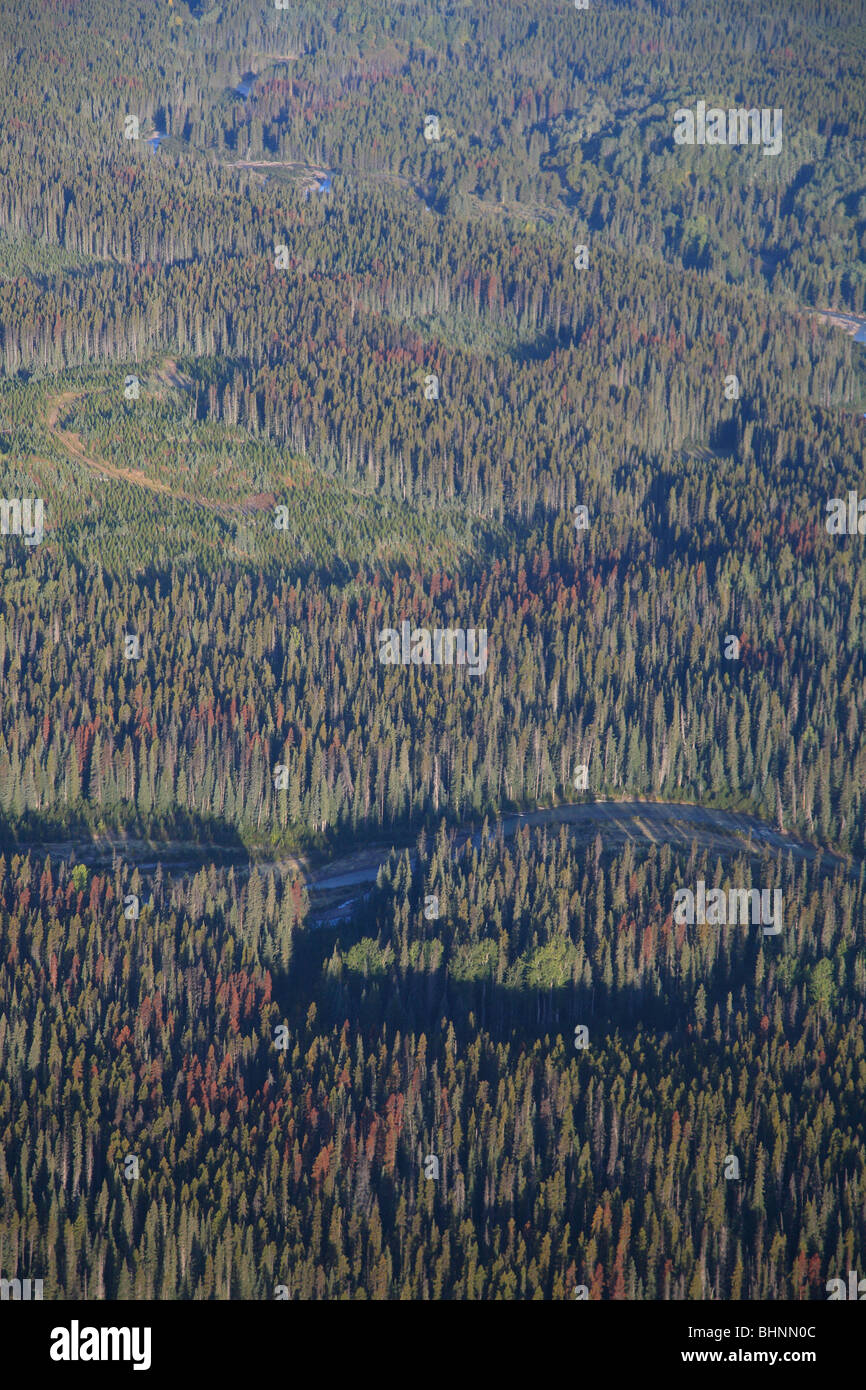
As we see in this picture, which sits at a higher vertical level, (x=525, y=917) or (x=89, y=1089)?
(x=525, y=917)

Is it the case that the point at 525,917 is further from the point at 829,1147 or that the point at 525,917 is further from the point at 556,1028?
the point at 829,1147

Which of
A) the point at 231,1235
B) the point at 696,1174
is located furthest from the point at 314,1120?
the point at 696,1174

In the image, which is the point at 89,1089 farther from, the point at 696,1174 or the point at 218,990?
the point at 696,1174

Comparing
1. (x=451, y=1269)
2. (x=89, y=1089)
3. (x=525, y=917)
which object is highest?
(x=525, y=917)

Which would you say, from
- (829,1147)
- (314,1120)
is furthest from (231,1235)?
(829,1147)
